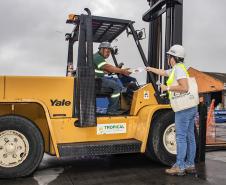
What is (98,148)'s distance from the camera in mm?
6352

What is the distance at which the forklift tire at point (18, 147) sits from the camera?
5.97m

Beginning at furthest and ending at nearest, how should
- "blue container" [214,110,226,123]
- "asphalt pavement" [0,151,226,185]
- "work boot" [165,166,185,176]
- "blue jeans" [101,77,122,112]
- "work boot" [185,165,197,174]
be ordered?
"blue container" [214,110,226,123]
"blue jeans" [101,77,122,112]
"work boot" [185,165,197,174]
"work boot" [165,166,185,176]
"asphalt pavement" [0,151,226,185]

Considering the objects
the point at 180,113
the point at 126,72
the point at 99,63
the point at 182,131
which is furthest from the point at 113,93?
the point at 182,131

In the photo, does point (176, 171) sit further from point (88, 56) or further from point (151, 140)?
point (88, 56)

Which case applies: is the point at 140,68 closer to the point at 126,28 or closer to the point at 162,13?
the point at 126,28

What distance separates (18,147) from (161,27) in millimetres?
3867

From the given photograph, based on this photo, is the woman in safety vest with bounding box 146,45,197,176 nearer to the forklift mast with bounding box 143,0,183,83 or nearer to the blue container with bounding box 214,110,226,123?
the forklift mast with bounding box 143,0,183,83

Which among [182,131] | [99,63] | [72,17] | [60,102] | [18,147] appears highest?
[72,17]

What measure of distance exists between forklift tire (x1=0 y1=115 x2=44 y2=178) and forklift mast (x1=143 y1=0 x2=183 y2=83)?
260cm

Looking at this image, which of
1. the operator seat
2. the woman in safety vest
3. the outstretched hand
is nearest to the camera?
the woman in safety vest

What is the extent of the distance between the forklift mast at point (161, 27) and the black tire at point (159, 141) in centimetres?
104

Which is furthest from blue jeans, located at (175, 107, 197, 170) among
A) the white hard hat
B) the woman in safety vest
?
the white hard hat

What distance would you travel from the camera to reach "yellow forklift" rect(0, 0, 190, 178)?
6047 millimetres

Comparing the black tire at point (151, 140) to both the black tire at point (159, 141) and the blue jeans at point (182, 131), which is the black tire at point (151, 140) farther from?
the blue jeans at point (182, 131)
